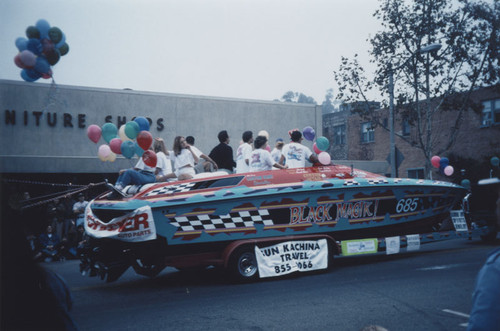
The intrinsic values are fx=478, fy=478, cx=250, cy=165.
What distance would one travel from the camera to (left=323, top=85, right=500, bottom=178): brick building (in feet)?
79.4

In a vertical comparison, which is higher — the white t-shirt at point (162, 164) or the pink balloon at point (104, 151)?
the pink balloon at point (104, 151)

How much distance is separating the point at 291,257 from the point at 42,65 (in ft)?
15.1

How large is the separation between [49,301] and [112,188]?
5.58 m

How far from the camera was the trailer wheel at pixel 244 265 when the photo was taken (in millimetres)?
6930

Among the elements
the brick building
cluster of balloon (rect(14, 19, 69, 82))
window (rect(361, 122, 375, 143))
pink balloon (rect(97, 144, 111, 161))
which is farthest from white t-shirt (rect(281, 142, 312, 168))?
window (rect(361, 122, 375, 143))

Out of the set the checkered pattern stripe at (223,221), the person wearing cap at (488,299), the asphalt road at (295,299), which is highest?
the person wearing cap at (488,299)

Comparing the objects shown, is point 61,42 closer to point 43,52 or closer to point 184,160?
point 43,52

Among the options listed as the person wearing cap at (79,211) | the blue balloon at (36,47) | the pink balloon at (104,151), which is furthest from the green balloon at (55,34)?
the person wearing cap at (79,211)

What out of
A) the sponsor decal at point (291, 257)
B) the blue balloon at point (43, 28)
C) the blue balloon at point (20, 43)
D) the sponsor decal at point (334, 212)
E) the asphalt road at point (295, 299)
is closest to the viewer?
the blue balloon at point (20, 43)

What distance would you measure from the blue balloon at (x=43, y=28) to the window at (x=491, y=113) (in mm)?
23410

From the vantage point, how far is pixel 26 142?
1695 cm

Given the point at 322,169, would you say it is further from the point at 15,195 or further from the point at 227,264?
the point at 15,195

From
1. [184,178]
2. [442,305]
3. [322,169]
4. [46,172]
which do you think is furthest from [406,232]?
[46,172]

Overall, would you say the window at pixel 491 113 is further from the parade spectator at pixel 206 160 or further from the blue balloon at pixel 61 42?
the blue balloon at pixel 61 42
